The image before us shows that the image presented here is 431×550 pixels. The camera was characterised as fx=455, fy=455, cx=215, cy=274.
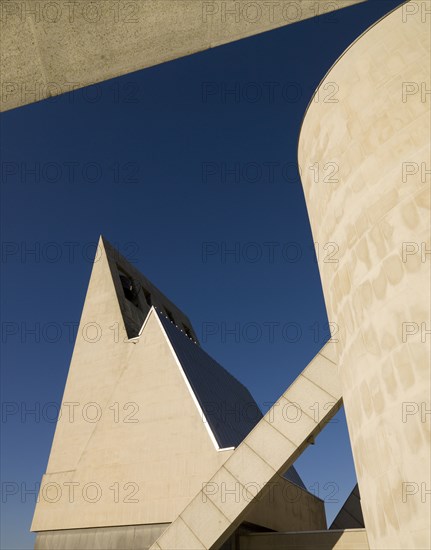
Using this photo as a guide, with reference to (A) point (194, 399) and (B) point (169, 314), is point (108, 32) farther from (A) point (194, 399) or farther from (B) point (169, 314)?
(B) point (169, 314)

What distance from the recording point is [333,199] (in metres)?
7.97

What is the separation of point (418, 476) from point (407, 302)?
2.14 meters

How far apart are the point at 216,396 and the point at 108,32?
21178 mm

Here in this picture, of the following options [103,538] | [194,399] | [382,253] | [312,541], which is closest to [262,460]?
[312,541]

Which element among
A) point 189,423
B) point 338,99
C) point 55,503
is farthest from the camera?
point 55,503

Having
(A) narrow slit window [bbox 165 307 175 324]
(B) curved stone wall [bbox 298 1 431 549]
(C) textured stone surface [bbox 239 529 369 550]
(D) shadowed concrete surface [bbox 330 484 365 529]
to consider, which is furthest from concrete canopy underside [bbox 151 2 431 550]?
(A) narrow slit window [bbox 165 307 175 324]

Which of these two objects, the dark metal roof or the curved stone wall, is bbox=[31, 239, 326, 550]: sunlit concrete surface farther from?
the curved stone wall

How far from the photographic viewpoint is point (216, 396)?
74.4ft

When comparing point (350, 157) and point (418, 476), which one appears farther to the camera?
point (350, 157)

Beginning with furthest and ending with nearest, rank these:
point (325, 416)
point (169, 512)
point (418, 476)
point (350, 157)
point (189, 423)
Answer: point (189, 423), point (169, 512), point (325, 416), point (350, 157), point (418, 476)

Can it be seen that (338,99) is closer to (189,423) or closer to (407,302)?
(407,302)

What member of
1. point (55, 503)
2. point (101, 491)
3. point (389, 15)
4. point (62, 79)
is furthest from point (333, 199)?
point (55, 503)

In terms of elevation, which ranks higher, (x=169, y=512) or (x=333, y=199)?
(x=333, y=199)

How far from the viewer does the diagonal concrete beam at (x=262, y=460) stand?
11531 millimetres
